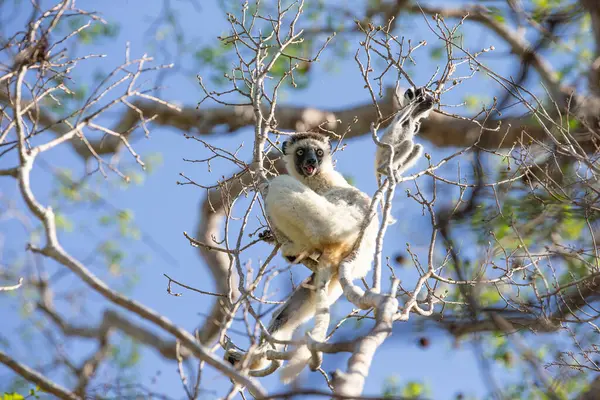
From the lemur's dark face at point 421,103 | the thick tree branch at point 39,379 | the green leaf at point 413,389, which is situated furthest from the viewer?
the green leaf at point 413,389

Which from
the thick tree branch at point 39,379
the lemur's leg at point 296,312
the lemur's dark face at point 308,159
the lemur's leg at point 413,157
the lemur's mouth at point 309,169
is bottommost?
the thick tree branch at point 39,379

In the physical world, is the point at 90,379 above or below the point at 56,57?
below

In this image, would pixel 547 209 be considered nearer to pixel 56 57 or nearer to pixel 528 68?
pixel 528 68

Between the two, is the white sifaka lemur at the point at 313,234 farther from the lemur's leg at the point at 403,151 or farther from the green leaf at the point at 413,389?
the green leaf at the point at 413,389

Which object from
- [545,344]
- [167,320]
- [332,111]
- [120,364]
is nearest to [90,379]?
[167,320]

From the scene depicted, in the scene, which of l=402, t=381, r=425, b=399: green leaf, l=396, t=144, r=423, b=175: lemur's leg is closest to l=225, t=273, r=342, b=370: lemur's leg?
l=396, t=144, r=423, b=175: lemur's leg

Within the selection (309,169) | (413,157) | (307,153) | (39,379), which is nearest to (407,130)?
(413,157)

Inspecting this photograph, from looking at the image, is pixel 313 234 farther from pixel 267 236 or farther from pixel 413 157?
pixel 413 157

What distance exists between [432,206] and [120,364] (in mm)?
5788

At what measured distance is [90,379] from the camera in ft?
12.9

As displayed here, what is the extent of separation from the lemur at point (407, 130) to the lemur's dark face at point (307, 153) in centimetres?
76

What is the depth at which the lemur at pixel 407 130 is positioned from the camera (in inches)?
223

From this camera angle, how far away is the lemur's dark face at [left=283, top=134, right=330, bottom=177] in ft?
22.0

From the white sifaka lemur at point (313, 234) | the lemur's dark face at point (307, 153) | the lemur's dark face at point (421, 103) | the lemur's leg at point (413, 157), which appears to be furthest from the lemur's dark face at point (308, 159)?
the lemur's dark face at point (421, 103)
